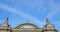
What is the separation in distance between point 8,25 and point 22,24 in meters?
4.20

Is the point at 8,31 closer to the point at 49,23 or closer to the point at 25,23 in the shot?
the point at 25,23

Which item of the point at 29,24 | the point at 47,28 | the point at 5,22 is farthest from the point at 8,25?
the point at 47,28

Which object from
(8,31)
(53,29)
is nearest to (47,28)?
(53,29)

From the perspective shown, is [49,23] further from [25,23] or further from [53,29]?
[25,23]

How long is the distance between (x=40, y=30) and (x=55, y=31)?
14.0 feet

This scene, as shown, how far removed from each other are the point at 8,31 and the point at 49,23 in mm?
12004

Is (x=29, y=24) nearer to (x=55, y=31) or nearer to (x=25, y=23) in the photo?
(x=25, y=23)

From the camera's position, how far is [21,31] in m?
63.8

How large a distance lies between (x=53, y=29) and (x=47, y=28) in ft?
5.63

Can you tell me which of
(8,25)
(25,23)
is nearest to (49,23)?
(25,23)

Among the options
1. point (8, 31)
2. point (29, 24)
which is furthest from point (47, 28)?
point (8, 31)

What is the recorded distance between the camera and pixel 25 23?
6575cm

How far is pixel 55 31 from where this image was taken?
6288 centimetres

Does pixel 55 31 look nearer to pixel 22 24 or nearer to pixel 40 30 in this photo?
pixel 40 30
